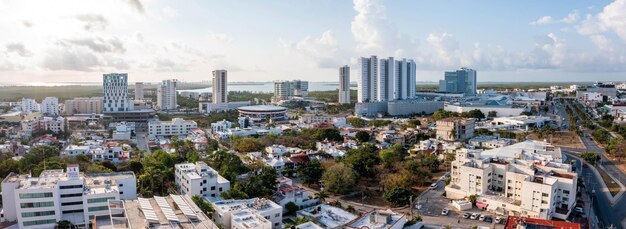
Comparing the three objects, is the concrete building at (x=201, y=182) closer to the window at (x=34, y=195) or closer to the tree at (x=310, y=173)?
the tree at (x=310, y=173)

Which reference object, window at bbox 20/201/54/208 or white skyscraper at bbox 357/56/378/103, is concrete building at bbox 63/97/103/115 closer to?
white skyscraper at bbox 357/56/378/103

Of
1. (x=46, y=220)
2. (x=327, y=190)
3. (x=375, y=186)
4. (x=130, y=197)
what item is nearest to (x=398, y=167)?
(x=375, y=186)

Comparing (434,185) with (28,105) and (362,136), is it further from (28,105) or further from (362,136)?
(28,105)

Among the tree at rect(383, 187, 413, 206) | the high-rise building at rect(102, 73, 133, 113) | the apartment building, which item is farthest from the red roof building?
the high-rise building at rect(102, 73, 133, 113)

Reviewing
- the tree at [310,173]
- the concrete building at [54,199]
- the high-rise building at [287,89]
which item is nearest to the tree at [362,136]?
the tree at [310,173]

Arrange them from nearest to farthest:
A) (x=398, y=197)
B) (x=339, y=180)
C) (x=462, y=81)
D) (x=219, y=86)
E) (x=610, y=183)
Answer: (x=398, y=197) < (x=339, y=180) < (x=610, y=183) < (x=219, y=86) < (x=462, y=81)

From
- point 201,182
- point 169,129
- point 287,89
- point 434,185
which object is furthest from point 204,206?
point 287,89
